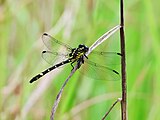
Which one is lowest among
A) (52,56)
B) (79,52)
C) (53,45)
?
(79,52)

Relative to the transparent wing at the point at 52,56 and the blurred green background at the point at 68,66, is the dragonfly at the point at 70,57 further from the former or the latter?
the blurred green background at the point at 68,66

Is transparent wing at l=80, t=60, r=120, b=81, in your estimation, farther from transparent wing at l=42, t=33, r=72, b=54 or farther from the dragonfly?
transparent wing at l=42, t=33, r=72, b=54

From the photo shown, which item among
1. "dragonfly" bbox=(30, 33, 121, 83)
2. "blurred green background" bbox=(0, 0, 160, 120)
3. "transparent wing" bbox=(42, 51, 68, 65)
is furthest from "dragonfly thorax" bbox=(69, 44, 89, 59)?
"blurred green background" bbox=(0, 0, 160, 120)

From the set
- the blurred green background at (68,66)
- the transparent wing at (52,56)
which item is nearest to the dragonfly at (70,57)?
the transparent wing at (52,56)

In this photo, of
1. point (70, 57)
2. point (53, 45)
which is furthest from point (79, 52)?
point (53, 45)

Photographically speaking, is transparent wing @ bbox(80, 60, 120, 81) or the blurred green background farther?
the blurred green background

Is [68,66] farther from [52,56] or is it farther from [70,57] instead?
[70,57]
